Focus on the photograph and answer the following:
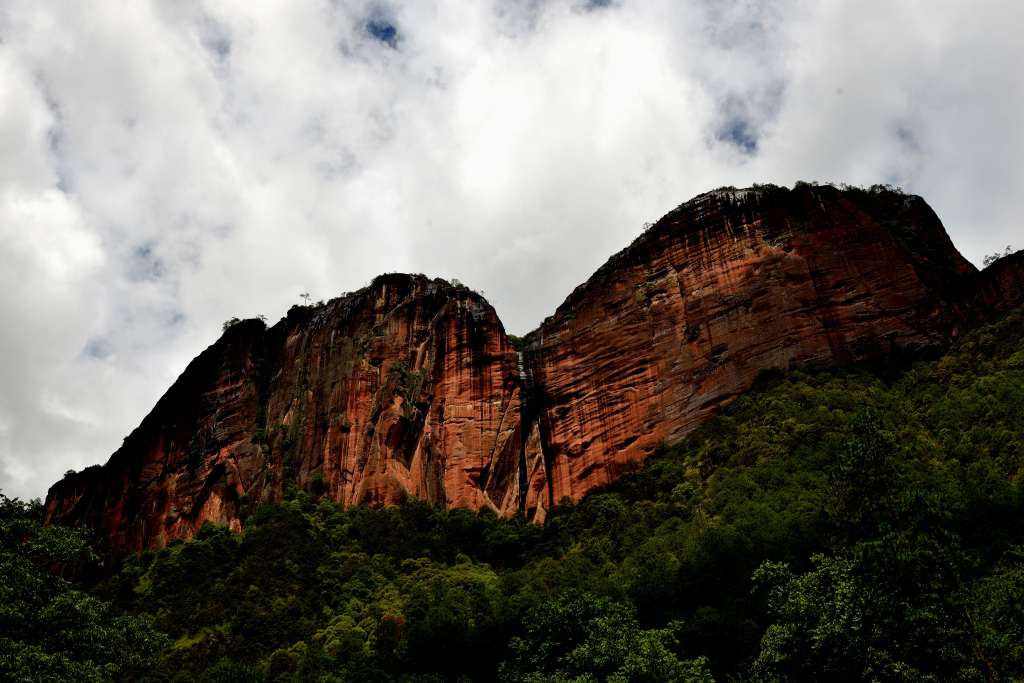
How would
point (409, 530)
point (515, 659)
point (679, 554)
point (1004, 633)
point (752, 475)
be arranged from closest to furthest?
1. point (1004, 633)
2. point (515, 659)
3. point (679, 554)
4. point (752, 475)
5. point (409, 530)

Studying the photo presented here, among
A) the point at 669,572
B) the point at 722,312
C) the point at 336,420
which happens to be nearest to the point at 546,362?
the point at 722,312

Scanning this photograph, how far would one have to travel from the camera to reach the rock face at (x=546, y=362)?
47750 millimetres

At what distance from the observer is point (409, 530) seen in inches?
2009

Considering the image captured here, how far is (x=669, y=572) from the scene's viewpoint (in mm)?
33281

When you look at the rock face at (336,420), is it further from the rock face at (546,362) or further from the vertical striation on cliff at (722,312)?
the vertical striation on cliff at (722,312)

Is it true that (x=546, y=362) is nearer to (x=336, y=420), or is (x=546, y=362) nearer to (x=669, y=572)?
(x=336, y=420)

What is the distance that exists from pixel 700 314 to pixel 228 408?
35.5 meters

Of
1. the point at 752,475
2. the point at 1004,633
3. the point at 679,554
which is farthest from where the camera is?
the point at 752,475

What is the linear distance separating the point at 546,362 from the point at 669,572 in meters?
25.1

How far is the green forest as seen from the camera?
22094 millimetres

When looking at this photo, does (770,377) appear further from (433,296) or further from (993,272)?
(433,296)

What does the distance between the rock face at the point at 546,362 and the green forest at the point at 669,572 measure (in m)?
2.59

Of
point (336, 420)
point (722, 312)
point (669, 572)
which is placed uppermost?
point (722, 312)

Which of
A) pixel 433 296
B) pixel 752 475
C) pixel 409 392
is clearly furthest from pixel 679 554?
pixel 433 296
